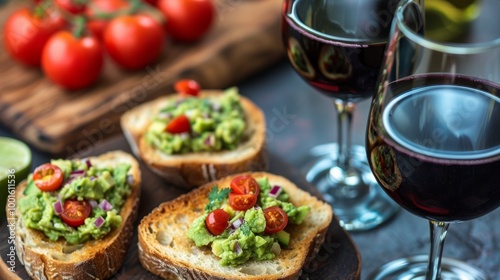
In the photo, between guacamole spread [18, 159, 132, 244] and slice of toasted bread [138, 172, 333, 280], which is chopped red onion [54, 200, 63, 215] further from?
slice of toasted bread [138, 172, 333, 280]

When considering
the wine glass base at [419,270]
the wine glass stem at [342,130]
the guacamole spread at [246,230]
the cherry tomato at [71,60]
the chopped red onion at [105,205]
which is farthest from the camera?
the cherry tomato at [71,60]

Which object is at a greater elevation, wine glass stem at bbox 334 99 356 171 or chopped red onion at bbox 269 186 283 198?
chopped red onion at bbox 269 186 283 198

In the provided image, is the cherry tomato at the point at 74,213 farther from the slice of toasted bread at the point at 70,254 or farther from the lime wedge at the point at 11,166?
the lime wedge at the point at 11,166

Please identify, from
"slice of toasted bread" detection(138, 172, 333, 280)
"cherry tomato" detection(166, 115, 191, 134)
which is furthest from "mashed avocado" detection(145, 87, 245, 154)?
"slice of toasted bread" detection(138, 172, 333, 280)

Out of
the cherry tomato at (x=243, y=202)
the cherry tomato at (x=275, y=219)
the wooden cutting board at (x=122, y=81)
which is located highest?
the cherry tomato at (x=243, y=202)

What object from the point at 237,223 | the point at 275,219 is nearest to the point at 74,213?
the point at 237,223

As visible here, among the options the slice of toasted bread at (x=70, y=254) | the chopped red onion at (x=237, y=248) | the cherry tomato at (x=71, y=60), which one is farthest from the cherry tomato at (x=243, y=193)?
the cherry tomato at (x=71, y=60)
